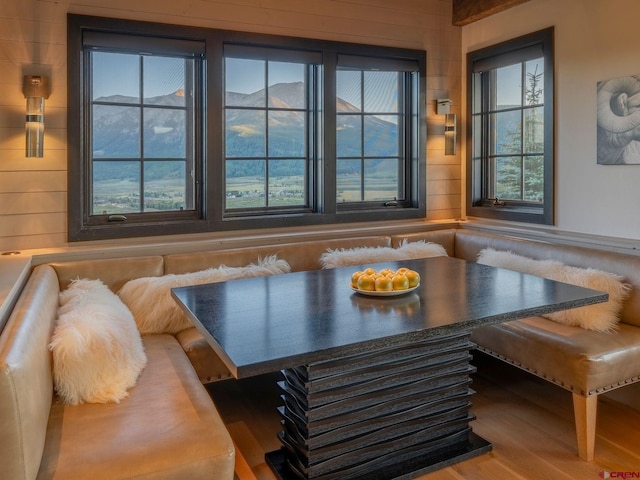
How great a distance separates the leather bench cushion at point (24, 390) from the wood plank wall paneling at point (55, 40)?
116 centimetres

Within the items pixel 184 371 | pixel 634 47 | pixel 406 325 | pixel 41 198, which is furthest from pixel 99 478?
pixel 634 47

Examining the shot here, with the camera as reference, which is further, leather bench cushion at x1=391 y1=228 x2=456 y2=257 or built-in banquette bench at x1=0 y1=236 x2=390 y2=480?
leather bench cushion at x1=391 y1=228 x2=456 y2=257

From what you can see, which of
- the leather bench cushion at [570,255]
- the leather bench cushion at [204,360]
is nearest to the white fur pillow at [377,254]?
the leather bench cushion at [570,255]

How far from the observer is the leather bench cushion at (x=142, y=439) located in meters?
1.65

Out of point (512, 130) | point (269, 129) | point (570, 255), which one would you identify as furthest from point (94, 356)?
point (512, 130)

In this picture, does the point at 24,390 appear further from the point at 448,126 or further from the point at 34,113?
the point at 448,126

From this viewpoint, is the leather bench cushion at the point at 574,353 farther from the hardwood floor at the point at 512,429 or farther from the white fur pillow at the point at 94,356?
the white fur pillow at the point at 94,356

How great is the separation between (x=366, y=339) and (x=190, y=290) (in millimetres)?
1077

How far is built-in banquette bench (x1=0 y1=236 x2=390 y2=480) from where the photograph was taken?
1.51m

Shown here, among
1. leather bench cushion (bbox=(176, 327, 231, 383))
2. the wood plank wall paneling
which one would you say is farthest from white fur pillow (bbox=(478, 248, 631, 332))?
the wood plank wall paneling

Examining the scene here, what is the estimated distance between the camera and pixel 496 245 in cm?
374

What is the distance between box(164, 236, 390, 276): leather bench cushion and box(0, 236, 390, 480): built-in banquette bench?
2.51 feet

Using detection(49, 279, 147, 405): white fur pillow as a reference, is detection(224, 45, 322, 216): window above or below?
above

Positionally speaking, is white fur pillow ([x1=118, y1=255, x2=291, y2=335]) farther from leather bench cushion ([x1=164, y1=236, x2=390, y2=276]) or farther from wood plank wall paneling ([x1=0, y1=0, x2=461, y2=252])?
wood plank wall paneling ([x1=0, y1=0, x2=461, y2=252])
